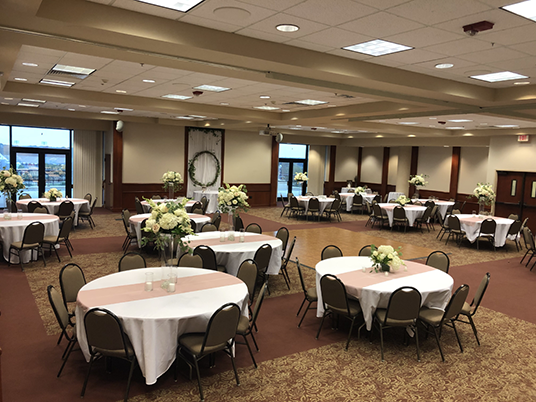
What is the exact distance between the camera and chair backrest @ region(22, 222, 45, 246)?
24.8 feet

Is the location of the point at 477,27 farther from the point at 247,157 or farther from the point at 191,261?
the point at 247,157

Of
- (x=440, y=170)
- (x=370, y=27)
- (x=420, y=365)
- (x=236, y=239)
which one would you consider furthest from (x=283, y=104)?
(x=440, y=170)

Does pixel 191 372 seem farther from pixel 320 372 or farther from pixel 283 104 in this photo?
pixel 283 104

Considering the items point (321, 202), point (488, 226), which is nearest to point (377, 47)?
point (488, 226)

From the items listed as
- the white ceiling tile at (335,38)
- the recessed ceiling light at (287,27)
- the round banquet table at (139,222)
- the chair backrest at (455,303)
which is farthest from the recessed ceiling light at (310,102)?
the chair backrest at (455,303)

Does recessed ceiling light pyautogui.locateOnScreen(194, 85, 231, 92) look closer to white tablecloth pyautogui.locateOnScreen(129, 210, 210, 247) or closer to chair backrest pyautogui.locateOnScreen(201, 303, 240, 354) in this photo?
white tablecloth pyautogui.locateOnScreen(129, 210, 210, 247)

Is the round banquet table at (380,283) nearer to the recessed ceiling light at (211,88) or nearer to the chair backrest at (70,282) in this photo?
the chair backrest at (70,282)

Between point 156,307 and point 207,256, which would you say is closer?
point 156,307

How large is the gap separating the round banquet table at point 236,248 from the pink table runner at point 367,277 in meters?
1.66

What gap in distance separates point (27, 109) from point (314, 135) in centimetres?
1208

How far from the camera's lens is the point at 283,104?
10.9 m

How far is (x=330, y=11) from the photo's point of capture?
4105 millimetres

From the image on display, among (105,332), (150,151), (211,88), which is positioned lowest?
(105,332)

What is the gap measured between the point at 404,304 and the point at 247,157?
14687 millimetres
